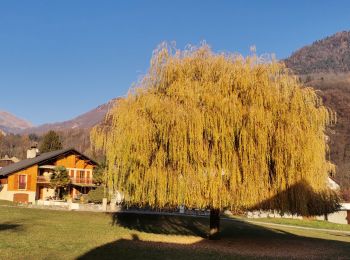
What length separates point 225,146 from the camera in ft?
61.3

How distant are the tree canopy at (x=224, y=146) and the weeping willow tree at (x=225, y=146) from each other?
0.04 meters

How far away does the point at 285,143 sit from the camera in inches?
736

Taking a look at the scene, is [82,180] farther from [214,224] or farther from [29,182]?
[214,224]

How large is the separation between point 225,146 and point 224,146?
12cm

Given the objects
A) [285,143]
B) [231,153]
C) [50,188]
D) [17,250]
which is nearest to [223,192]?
[231,153]

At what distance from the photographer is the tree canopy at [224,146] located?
18516 millimetres

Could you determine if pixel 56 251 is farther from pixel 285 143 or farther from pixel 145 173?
pixel 285 143

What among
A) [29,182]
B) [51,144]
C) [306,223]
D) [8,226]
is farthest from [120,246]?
[51,144]

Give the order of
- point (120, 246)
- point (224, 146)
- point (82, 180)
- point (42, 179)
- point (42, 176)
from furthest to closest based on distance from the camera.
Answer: point (82, 180), point (42, 176), point (42, 179), point (224, 146), point (120, 246)

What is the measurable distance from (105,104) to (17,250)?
8.76 metres

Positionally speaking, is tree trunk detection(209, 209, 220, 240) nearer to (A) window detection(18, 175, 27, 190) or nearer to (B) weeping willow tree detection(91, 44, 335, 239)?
(B) weeping willow tree detection(91, 44, 335, 239)

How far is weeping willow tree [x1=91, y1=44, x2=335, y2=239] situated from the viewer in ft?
60.7

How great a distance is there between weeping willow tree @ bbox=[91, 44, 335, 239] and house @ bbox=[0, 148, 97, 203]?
3842cm

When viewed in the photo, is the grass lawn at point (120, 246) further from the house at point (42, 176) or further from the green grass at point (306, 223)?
the house at point (42, 176)
